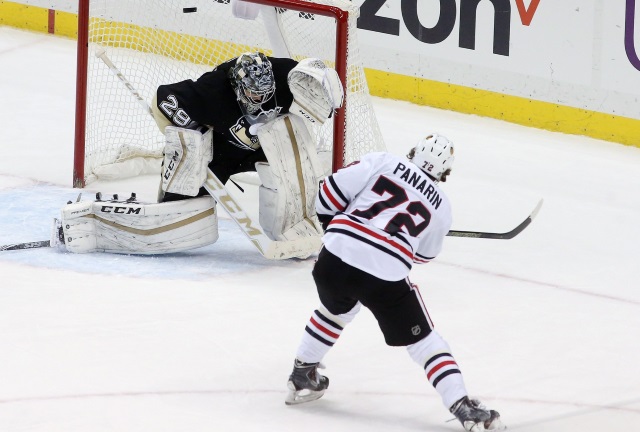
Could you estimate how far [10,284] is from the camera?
164 inches

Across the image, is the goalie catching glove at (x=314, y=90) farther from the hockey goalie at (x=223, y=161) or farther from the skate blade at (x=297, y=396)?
the skate blade at (x=297, y=396)

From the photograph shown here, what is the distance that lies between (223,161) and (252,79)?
0.39 metres

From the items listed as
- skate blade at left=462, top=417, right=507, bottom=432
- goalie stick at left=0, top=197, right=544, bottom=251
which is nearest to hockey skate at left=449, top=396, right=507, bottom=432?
skate blade at left=462, top=417, right=507, bottom=432

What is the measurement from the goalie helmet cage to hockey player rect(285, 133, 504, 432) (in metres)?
1.77

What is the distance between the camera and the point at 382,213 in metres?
3.21

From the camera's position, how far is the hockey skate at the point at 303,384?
10.8 feet

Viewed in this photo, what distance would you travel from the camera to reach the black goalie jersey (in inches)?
175

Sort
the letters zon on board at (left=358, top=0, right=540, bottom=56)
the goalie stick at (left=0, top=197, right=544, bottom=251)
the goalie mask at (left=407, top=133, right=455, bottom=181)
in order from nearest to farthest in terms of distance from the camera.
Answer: the goalie mask at (left=407, top=133, right=455, bottom=181) → the goalie stick at (left=0, top=197, right=544, bottom=251) → the letters zon on board at (left=358, top=0, right=540, bottom=56)

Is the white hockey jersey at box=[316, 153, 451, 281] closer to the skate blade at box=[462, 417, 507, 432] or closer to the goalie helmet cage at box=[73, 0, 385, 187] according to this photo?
the skate blade at box=[462, 417, 507, 432]

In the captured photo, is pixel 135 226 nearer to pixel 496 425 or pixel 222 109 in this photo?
pixel 222 109

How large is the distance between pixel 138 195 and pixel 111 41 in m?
0.94

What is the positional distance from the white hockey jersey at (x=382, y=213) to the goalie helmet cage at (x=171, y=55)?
5.83 feet

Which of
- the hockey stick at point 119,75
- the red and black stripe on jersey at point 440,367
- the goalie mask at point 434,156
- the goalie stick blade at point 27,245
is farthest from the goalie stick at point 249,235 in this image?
the red and black stripe on jersey at point 440,367

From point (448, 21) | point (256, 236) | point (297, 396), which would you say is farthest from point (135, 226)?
point (448, 21)
